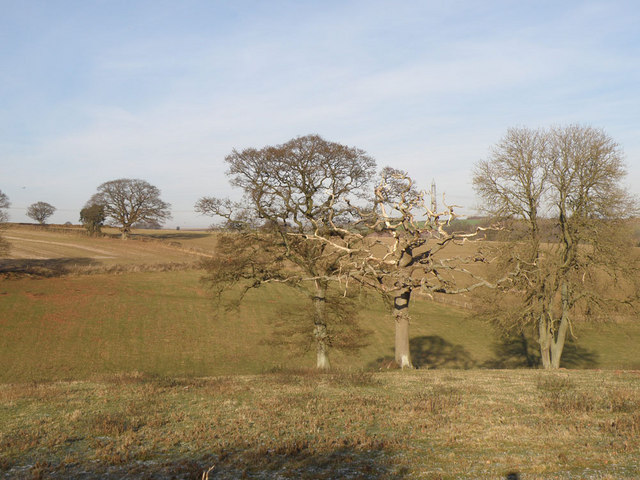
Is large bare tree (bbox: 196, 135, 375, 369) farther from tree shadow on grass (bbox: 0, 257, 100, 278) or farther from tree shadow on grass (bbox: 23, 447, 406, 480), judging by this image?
tree shadow on grass (bbox: 0, 257, 100, 278)

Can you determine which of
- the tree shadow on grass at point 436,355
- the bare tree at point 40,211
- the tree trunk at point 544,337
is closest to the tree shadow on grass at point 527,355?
the tree shadow on grass at point 436,355

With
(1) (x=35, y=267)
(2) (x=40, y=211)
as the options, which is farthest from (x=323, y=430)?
(2) (x=40, y=211)

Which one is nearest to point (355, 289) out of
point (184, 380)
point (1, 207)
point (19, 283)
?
point (184, 380)

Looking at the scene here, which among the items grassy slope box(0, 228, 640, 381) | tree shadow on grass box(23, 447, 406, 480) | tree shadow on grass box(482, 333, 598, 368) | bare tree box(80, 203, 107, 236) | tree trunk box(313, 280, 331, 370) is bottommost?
tree shadow on grass box(482, 333, 598, 368)

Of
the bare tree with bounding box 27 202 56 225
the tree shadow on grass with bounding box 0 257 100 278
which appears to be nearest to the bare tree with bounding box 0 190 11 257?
the tree shadow on grass with bounding box 0 257 100 278

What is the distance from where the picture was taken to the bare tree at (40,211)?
146 metres

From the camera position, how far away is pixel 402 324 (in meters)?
22.8

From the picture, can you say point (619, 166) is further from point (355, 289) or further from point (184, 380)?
point (184, 380)

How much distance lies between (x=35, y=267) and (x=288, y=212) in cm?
4192

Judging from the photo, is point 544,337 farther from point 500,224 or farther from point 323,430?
point 323,430

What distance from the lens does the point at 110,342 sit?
3972 cm

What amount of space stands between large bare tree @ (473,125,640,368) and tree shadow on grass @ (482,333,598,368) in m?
10.4

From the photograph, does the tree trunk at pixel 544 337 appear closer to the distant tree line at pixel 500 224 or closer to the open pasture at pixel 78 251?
the distant tree line at pixel 500 224

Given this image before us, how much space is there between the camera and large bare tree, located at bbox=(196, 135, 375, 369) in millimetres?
29000
